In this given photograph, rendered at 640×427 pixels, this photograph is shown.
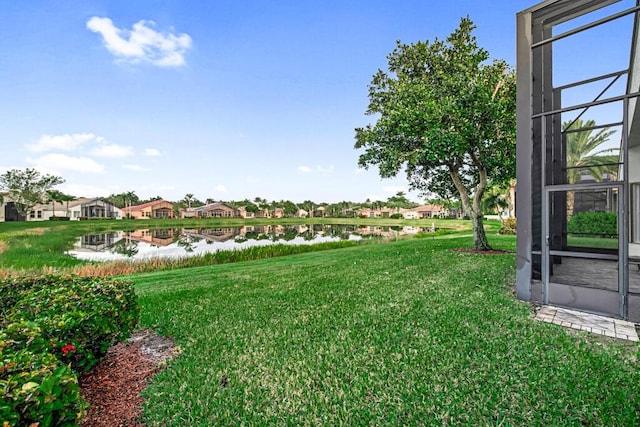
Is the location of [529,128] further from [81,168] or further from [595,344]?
[81,168]

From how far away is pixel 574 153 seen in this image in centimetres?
641

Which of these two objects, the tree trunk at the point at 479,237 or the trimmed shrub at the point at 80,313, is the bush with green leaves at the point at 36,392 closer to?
the trimmed shrub at the point at 80,313

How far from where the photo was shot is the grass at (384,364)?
2.38 meters

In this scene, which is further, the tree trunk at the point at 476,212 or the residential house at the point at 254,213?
the residential house at the point at 254,213

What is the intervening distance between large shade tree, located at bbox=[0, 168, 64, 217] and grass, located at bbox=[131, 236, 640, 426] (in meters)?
54.1


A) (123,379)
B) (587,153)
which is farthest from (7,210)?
(587,153)

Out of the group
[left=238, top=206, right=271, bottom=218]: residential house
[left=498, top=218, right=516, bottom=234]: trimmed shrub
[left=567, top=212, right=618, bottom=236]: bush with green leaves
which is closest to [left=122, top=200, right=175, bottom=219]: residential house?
[left=238, top=206, right=271, bottom=218]: residential house

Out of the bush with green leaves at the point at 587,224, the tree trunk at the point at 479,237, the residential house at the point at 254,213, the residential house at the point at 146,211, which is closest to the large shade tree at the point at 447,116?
the tree trunk at the point at 479,237

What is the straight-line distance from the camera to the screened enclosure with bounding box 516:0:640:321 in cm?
466

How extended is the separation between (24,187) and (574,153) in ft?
198

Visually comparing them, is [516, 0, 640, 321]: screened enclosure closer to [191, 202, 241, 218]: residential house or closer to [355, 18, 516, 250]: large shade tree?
[355, 18, 516, 250]: large shade tree

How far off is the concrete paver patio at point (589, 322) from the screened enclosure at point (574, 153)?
184 millimetres

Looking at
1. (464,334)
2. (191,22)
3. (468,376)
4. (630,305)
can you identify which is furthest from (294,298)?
(191,22)

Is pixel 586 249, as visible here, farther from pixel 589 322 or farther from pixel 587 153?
pixel 587 153
